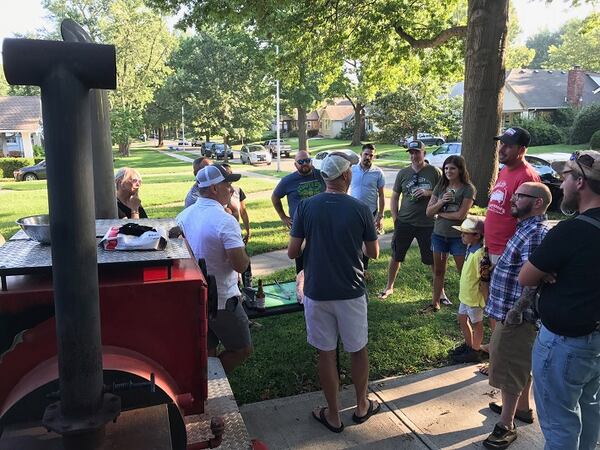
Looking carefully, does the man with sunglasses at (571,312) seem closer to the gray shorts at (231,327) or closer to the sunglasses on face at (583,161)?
the sunglasses on face at (583,161)

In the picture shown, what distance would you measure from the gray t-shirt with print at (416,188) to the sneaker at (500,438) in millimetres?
2935

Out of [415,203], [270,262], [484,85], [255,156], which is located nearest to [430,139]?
[255,156]

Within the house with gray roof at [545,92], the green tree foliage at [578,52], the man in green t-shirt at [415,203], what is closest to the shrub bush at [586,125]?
the house with gray roof at [545,92]

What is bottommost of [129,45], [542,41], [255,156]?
[255,156]

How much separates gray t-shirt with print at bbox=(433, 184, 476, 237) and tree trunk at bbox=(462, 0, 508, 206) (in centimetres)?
521

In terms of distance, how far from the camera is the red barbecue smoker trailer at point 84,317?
59.4 inches

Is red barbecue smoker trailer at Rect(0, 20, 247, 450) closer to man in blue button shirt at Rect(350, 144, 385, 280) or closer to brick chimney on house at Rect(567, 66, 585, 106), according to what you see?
man in blue button shirt at Rect(350, 144, 385, 280)

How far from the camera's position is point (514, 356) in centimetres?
338

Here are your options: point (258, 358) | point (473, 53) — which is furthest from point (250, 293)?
point (473, 53)

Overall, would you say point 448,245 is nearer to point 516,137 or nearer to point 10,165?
point 516,137

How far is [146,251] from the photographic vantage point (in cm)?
232

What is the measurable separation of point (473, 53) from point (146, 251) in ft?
31.3

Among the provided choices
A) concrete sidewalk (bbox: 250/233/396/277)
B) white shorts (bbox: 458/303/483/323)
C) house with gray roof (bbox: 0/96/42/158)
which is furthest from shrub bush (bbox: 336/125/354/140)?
white shorts (bbox: 458/303/483/323)

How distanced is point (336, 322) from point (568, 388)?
148 centimetres
